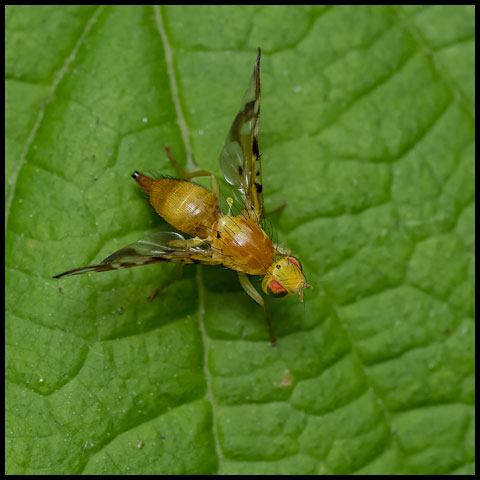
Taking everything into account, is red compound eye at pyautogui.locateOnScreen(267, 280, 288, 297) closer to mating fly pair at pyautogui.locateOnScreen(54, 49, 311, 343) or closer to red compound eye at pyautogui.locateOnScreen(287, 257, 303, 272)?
mating fly pair at pyautogui.locateOnScreen(54, 49, 311, 343)

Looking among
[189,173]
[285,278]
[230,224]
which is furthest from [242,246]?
[189,173]

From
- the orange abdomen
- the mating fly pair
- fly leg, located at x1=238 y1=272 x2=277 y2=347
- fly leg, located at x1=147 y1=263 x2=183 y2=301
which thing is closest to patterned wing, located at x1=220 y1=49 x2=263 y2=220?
the mating fly pair

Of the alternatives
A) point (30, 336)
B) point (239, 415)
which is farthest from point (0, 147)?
point (239, 415)

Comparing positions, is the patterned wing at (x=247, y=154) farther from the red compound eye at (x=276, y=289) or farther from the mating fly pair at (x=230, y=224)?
the red compound eye at (x=276, y=289)

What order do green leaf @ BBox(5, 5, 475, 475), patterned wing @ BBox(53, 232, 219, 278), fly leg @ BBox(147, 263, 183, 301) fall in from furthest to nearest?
1. fly leg @ BBox(147, 263, 183, 301)
2. green leaf @ BBox(5, 5, 475, 475)
3. patterned wing @ BBox(53, 232, 219, 278)

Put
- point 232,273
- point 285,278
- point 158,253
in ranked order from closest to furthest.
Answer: point 158,253, point 285,278, point 232,273

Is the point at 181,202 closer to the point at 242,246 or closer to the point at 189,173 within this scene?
the point at 189,173

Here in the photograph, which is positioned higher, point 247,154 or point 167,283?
point 247,154

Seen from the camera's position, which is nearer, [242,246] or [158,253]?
[158,253]
